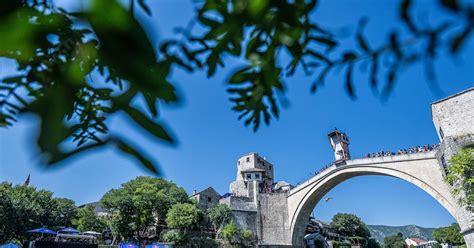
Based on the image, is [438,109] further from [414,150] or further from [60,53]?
[60,53]

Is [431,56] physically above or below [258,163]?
below

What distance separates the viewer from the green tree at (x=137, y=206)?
2878 centimetres

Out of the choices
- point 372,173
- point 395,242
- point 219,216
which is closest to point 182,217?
point 219,216

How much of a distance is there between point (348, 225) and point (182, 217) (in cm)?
4058

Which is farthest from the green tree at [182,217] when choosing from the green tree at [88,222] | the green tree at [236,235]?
the green tree at [88,222]

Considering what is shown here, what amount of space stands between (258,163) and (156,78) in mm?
46367

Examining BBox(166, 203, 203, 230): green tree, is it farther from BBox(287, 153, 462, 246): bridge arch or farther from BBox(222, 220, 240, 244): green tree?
BBox(287, 153, 462, 246): bridge arch

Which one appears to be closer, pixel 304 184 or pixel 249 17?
pixel 249 17

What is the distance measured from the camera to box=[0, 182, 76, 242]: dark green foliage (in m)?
28.3

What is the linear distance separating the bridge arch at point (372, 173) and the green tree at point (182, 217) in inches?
519

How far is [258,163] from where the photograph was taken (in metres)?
46.4

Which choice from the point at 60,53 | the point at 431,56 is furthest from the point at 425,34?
the point at 60,53

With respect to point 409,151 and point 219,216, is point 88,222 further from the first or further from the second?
point 409,151

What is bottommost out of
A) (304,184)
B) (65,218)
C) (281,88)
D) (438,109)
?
(281,88)
